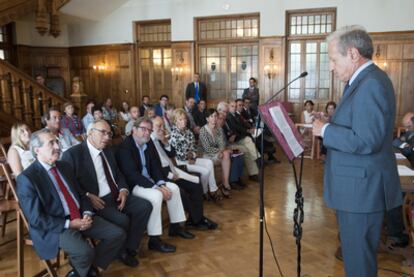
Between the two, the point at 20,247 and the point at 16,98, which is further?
the point at 16,98

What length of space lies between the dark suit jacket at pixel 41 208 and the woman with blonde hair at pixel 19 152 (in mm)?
907

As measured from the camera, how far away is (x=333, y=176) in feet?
6.42

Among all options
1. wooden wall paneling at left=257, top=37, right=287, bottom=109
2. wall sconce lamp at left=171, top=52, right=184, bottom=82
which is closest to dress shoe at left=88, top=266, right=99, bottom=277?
wooden wall paneling at left=257, top=37, right=287, bottom=109

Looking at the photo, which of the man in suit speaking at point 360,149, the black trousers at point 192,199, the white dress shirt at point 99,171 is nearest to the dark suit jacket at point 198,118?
the black trousers at point 192,199

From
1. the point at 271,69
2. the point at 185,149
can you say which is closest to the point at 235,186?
the point at 185,149

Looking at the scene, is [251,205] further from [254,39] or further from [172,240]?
[254,39]

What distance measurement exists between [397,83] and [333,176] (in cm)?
821

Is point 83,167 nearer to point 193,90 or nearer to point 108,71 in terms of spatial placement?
point 193,90

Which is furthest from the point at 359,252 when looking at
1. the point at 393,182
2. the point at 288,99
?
the point at 288,99

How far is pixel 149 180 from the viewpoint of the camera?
3412 mm

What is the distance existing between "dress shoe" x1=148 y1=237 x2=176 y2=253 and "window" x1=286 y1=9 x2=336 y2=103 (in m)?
7.32

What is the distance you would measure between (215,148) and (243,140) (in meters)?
1.13

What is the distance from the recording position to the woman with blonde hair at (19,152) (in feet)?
10.7

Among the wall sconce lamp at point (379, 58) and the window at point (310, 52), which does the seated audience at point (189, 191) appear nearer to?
the window at point (310, 52)
